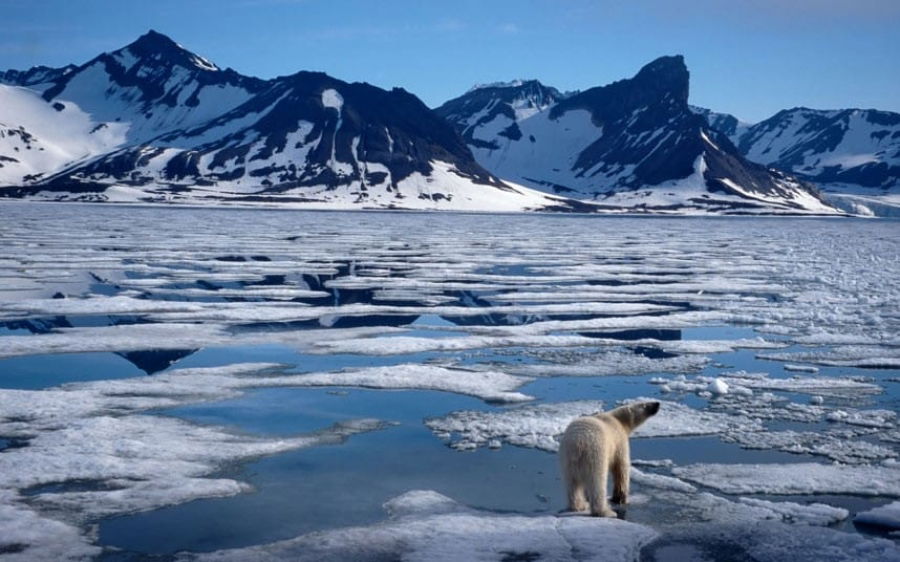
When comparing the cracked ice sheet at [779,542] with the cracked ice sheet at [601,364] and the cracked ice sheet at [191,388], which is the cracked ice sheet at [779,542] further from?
the cracked ice sheet at [601,364]

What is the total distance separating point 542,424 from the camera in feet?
39.0

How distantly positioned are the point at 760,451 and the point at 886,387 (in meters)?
5.17

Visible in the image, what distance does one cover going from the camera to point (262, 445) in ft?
35.6

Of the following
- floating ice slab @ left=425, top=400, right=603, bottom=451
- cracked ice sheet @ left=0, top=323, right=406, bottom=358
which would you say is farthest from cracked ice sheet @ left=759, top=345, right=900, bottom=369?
cracked ice sheet @ left=0, top=323, right=406, bottom=358

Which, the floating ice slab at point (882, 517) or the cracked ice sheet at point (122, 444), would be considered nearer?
the floating ice slab at point (882, 517)

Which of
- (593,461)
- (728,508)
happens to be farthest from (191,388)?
(728,508)

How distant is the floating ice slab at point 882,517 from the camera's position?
836 centimetres

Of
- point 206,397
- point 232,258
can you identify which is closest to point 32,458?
point 206,397

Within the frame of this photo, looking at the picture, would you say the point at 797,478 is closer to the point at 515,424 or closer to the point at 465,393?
the point at 515,424

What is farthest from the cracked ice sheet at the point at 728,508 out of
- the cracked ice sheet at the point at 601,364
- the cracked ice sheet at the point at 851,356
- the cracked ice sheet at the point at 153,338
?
the cracked ice sheet at the point at 153,338

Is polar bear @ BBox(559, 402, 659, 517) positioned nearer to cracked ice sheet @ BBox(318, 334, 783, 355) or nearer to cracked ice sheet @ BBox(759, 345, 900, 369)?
cracked ice sheet @ BBox(318, 334, 783, 355)

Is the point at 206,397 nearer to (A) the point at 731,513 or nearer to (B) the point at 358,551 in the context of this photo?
(B) the point at 358,551

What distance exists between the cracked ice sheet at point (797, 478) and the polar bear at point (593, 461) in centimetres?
137

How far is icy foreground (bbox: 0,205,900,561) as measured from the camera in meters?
8.12
